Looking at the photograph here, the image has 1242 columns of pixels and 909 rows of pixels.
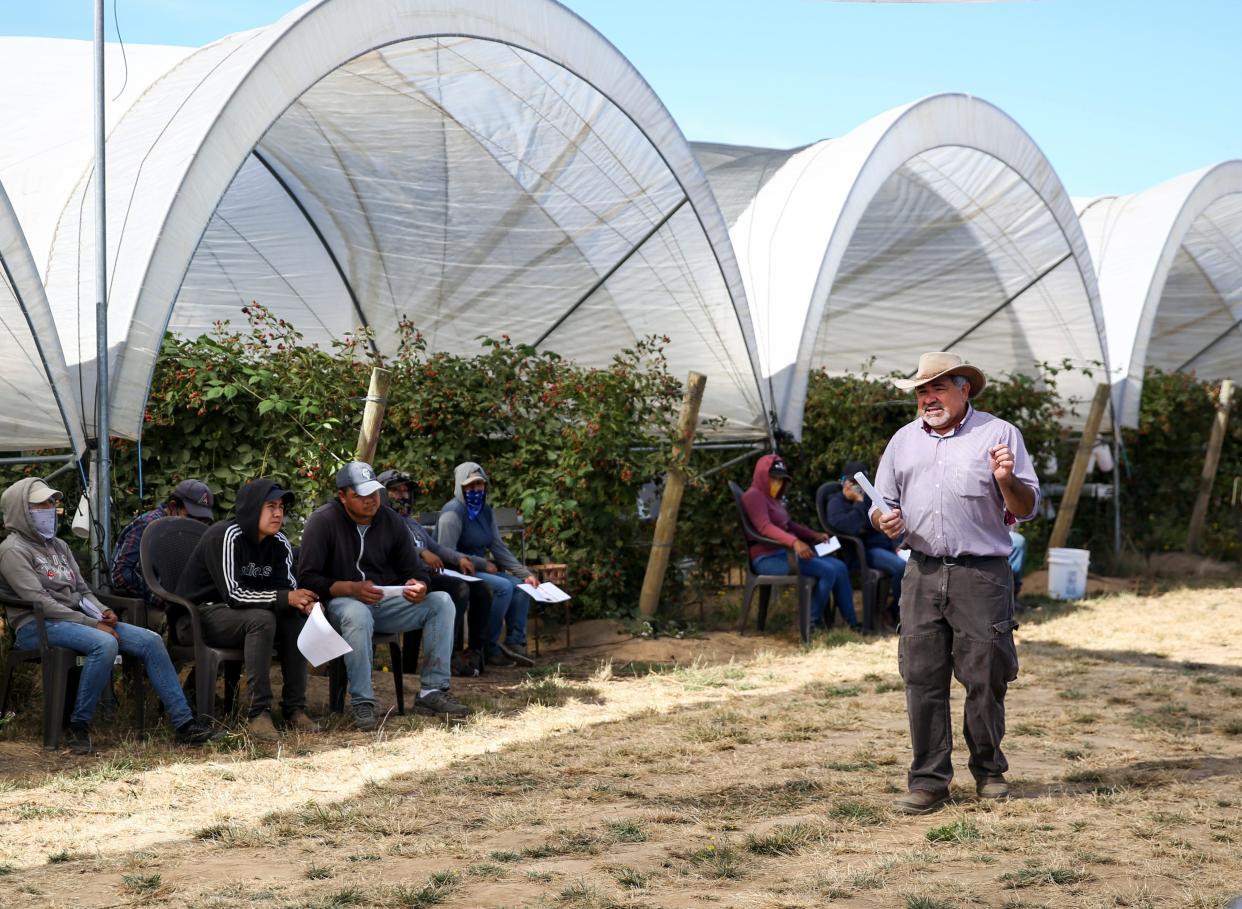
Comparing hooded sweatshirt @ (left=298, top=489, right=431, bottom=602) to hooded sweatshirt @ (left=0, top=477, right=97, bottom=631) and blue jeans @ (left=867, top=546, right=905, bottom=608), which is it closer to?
hooded sweatshirt @ (left=0, top=477, right=97, bottom=631)

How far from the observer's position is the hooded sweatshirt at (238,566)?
6117 millimetres

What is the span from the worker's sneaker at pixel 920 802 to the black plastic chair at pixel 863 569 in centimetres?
489

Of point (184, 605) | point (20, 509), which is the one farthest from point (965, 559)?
point (20, 509)

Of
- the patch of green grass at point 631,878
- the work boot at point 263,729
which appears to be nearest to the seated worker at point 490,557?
the work boot at point 263,729

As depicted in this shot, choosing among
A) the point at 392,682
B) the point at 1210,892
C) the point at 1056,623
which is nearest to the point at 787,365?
the point at 1056,623

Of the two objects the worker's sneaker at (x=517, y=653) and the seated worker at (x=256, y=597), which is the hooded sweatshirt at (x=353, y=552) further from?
the worker's sneaker at (x=517, y=653)

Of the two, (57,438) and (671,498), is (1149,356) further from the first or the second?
(57,438)

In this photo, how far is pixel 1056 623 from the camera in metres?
10.5

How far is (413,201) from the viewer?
10328 mm

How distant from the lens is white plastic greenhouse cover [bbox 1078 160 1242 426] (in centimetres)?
1466

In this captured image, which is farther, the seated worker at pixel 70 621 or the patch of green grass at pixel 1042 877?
the seated worker at pixel 70 621

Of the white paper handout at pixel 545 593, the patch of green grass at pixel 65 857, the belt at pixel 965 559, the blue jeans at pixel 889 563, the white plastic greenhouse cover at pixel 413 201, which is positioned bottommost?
the patch of green grass at pixel 65 857

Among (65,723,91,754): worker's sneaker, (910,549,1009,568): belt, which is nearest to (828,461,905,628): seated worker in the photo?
(910,549,1009,568): belt

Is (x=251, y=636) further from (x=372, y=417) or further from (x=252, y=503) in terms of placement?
(x=372, y=417)
